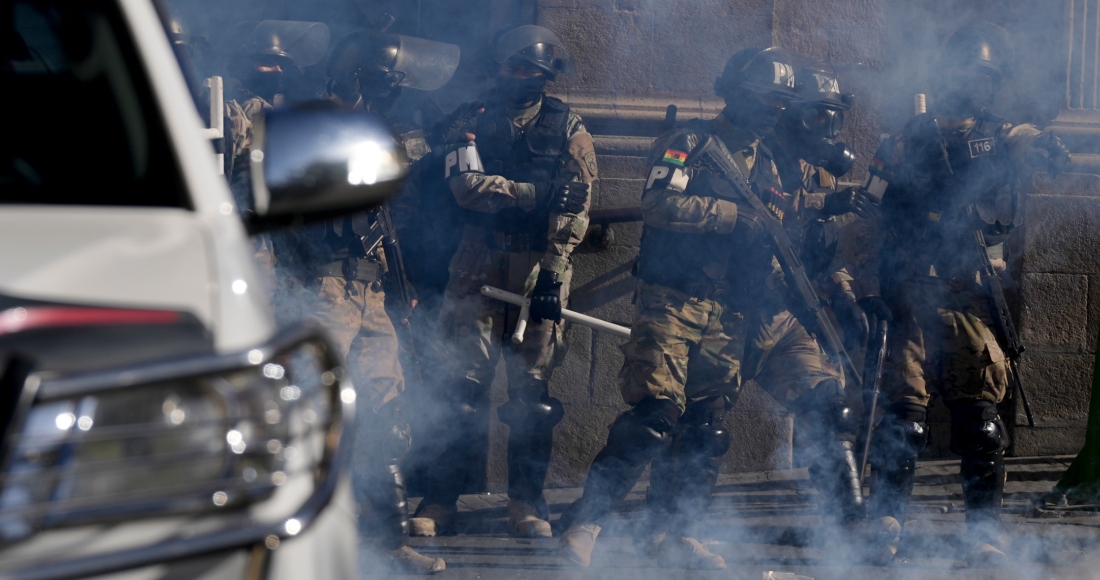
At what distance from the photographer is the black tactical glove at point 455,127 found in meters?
5.04

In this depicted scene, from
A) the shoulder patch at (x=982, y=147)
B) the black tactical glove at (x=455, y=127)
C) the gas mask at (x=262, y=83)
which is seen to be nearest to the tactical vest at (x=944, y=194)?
the shoulder patch at (x=982, y=147)

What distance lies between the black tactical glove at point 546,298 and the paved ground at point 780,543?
93 cm

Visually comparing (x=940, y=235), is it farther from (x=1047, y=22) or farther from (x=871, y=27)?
(x=1047, y=22)

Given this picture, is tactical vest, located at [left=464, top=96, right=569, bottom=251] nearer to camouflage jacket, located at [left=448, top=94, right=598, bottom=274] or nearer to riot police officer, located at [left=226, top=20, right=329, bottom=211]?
camouflage jacket, located at [left=448, top=94, right=598, bottom=274]

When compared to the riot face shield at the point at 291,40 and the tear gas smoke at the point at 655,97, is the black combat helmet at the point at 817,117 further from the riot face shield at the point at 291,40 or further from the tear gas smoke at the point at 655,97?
the riot face shield at the point at 291,40

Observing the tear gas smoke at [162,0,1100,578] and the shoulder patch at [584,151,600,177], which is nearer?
the shoulder patch at [584,151,600,177]

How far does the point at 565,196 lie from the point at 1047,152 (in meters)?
2.28

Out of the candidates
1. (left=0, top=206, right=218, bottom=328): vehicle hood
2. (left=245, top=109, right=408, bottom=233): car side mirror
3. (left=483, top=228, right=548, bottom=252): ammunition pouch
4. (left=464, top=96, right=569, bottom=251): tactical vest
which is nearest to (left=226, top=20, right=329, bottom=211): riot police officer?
(left=464, top=96, right=569, bottom=251): tactical vest

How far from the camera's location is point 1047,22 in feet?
21.1

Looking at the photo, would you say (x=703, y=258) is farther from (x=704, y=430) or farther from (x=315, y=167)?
(x=315, y=167)

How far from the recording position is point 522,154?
5.07 metres

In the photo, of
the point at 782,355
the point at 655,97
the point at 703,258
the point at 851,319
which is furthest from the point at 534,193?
the point at 851,319

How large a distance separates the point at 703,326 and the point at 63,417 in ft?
12.1

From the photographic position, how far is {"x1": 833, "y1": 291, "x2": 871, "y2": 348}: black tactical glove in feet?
15.9
